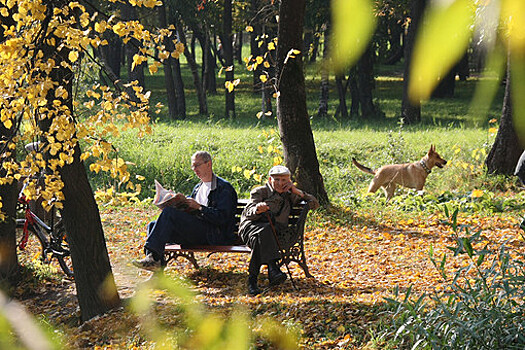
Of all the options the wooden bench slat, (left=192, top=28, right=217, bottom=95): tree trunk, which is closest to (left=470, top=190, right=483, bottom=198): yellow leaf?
the wooden bench slat

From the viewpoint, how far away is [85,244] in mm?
5918

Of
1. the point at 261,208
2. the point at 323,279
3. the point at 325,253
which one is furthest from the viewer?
the point at 325,253

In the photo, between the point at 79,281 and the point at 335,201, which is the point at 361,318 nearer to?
the point at 79,281

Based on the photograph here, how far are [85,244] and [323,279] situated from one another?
2.40m

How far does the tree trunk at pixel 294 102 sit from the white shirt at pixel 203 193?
9.34ft

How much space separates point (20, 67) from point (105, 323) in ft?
8.06

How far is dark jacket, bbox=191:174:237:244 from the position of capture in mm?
6672

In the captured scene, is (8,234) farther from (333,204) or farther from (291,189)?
(333,204)

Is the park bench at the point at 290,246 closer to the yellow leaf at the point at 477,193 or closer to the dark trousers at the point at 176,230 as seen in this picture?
the dark trousers at the point at 176,230

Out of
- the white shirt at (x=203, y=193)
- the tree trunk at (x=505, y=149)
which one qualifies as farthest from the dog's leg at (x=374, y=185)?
the white shirt at (x=203, y=193)

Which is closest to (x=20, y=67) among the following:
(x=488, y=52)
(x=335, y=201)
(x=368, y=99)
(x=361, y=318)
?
(x=361, y=318)

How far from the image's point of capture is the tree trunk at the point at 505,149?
1155cm

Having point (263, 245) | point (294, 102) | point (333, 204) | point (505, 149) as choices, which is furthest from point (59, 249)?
point (505, 149)

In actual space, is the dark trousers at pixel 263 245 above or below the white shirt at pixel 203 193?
below
